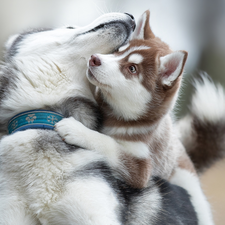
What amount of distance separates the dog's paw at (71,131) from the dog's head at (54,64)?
0.13 m

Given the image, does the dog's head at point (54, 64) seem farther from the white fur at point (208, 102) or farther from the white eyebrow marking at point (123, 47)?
the white fur at point (208, 102)

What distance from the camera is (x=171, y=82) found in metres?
1.18

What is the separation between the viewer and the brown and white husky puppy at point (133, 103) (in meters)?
1.09

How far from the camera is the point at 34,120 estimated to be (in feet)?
3.55

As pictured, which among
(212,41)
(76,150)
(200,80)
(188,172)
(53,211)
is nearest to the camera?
(53,211)

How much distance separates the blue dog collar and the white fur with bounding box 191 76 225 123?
1.05m

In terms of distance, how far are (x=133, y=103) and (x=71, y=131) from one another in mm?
310

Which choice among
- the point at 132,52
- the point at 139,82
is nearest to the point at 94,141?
the point at 139,82

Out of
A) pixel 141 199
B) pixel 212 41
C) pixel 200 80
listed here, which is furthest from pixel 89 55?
pixel 212 41

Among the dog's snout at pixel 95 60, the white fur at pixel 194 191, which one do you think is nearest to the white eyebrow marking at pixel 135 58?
the dog's snout at pixel 95 60

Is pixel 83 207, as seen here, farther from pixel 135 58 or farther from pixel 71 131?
pixel 135 58

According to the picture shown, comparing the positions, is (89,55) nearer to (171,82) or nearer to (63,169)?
(171,82)

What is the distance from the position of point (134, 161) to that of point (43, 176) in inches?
14.4

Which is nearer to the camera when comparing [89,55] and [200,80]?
[89,55]
